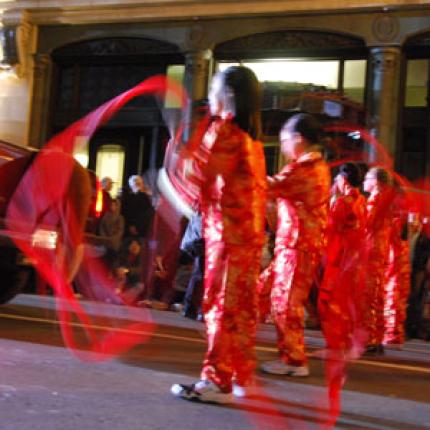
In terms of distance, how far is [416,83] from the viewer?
12.6m

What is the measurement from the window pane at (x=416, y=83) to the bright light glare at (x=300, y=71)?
50.6 inches

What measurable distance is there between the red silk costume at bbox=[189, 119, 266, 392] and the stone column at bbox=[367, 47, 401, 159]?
8739 mm

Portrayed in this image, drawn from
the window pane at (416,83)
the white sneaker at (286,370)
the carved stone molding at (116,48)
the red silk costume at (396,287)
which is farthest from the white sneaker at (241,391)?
the carved stone molding at (116,48)

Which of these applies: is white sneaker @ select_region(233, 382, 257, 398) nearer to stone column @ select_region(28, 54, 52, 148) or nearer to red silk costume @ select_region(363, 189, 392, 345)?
red silk costume @ select_region(363, 189, 392, 345)

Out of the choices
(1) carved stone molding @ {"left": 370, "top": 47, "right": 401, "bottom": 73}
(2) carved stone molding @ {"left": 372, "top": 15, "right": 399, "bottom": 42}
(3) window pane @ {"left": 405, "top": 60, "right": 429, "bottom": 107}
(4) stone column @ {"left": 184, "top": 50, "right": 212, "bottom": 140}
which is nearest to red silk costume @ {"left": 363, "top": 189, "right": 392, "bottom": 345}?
(1) carved stone molding @ {"left": 370, "top": 47, "right": 401, "bottom": 73}

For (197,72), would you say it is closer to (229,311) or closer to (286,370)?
(286,370)

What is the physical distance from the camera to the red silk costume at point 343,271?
5.82m

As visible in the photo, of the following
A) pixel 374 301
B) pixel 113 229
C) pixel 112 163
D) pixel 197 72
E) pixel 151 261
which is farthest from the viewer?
pixel 112 163

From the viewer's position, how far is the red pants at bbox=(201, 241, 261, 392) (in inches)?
151

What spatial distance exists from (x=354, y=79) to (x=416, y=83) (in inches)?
42.7

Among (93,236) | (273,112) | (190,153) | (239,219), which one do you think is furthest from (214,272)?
(273,112)

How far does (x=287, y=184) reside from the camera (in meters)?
4.71

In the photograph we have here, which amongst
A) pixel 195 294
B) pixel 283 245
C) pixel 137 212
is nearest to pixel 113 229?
pixel 137 212

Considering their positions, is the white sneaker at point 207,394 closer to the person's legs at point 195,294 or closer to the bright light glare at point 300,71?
the person's legs at point 195,294
